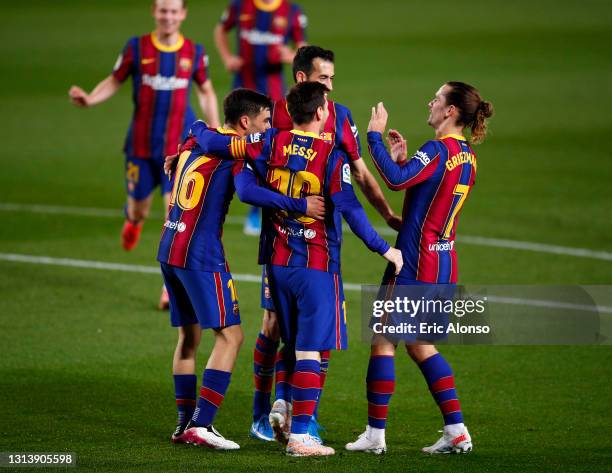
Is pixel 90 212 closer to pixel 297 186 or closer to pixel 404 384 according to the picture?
pixel 404 384

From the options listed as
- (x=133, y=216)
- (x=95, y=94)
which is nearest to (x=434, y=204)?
(x=95, y=94)

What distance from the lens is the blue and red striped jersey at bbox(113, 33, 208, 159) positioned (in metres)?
11.0

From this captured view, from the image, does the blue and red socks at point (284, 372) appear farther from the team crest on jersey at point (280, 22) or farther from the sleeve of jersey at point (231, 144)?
the team crest on jersey at point (280, 22)

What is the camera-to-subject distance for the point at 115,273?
11.9m

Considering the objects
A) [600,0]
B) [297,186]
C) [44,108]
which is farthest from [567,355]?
[600,0]

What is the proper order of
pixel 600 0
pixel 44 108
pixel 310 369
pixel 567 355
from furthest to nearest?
pixel 600 0
pixel 44 108
pixel 567 355
pixel 310 369

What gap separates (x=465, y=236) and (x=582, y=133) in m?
7.44

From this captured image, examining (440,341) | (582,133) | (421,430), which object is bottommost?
(421,430)

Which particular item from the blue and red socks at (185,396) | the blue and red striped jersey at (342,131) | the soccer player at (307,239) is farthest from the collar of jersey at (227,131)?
the blue and red socks at (185,396)

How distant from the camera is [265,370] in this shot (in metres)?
7.44

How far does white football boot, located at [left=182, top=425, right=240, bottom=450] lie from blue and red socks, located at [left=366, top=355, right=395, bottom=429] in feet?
2.63

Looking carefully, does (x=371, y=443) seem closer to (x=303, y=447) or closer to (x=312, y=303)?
(x=303, y=447)

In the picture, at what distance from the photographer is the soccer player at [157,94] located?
36.0ft

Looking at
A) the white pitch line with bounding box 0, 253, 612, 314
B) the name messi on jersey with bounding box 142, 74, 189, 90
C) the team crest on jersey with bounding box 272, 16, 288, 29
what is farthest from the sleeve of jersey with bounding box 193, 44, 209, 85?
the team crest on jersey with bounding box 272, 16, 288, 29
